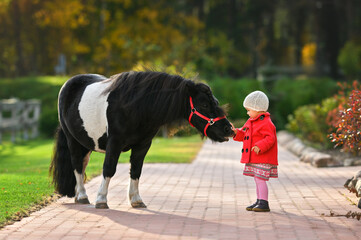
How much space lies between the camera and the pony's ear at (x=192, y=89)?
7.04 meters

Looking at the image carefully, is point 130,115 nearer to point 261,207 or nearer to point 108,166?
point 108,166

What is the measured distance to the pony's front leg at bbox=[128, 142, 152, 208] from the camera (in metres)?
7.52

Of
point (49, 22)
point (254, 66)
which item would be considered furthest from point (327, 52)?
point (49, 22)

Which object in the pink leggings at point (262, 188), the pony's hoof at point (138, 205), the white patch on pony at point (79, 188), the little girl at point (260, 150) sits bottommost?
the pony's hoof at point (138, 205)

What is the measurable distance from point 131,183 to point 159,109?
3.52 feet

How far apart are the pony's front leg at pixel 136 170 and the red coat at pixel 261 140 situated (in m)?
1.17

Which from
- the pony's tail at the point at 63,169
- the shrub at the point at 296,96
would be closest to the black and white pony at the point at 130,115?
the pony's tail at the point at 63,169

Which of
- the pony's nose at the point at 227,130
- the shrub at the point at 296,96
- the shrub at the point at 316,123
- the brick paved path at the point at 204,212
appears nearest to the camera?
the brick paved path at the point at 204,212

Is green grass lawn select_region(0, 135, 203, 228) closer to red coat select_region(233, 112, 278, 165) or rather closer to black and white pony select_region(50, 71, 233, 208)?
black and white pony select_region(50, 71, 233, 208)

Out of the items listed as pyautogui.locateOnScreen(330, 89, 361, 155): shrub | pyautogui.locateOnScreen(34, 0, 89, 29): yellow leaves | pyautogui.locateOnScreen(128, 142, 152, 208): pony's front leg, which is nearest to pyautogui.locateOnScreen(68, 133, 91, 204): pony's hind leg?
pyautogui.locateOnScreen(128, 142, 152, 208): pony's front leg

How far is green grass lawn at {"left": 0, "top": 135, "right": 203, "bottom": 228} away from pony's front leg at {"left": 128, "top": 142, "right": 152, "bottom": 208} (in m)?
1.12

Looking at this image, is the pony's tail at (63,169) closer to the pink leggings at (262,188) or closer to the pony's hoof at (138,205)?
the pony's hoof at (138,205)

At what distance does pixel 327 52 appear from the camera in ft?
131

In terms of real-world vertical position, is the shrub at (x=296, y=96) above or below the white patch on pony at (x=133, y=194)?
below
